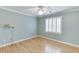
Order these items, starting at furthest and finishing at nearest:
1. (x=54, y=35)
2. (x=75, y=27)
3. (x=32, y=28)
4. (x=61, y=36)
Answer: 1. (x=32, y=28)
2. (x=54, y=35)
3. (x=61, y=36)
4. (x=75, y=27)

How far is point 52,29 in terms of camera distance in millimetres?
4754

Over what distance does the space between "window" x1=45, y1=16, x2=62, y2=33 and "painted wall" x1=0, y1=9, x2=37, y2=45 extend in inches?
39.4

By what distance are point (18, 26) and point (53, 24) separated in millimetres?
2084

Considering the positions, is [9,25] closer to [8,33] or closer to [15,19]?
[8,33]

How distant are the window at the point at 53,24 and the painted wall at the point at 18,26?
100 centimetres

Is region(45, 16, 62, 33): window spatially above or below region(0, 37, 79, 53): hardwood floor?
above

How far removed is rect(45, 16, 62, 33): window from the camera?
4.29 meters

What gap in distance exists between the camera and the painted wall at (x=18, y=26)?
10.1ft

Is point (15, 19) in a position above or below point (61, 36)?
above

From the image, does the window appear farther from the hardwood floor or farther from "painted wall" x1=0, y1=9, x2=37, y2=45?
the hardwood floor

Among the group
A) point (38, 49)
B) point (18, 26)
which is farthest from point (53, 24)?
point (38, 49)

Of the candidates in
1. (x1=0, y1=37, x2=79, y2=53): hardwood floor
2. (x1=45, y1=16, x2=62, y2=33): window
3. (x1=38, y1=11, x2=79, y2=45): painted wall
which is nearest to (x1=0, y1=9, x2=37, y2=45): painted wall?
(x1=0, y1=37, x2=79, y2=53): hardwood floor
